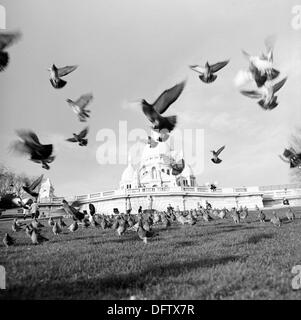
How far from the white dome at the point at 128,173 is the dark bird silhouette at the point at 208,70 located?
301ft

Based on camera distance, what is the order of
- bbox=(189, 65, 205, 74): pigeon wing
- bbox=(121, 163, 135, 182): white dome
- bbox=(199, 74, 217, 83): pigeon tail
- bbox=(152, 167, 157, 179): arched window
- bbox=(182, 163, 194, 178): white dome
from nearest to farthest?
1. bbox=(189, 65, 205, 74): pigeon wing
2. bbox=(199, 74, 217, 83): pigeon tail
3. bbox=(152, 167, 157, 179): arched window
4. bbox=(182, 163, 194, 178): white dome
5. bbox=(121, 163, 135, 182): white dome

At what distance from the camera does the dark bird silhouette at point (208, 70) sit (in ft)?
24.3

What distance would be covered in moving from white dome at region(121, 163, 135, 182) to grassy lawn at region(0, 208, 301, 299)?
88593 millimetres

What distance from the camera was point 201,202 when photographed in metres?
61.8

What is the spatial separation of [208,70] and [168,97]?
2072 millimetres

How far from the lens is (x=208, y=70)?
24.3 ft

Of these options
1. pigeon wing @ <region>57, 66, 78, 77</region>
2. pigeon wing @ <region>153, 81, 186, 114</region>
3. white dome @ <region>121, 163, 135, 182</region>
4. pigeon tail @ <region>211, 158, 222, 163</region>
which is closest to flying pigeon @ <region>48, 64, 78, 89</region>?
pigeon wing @ <region>57, 66, 78, 77</region>

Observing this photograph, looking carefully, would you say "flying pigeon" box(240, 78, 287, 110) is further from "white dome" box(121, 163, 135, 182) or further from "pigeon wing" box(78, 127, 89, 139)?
"white dome" box(121, 163, 135, 182)

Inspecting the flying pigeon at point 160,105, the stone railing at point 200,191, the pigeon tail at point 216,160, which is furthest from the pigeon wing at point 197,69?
the stone railing at point 200,191

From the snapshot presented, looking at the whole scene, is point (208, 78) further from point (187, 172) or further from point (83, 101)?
point (187, 172)

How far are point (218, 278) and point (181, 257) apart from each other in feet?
8.22

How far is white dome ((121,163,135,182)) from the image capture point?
99.6m

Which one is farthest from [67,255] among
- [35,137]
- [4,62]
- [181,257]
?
[4,62]

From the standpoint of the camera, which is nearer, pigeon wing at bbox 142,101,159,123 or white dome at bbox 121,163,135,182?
pigeon wing at bbox 142,101,159,123
